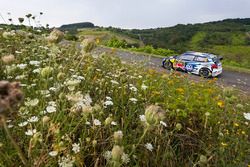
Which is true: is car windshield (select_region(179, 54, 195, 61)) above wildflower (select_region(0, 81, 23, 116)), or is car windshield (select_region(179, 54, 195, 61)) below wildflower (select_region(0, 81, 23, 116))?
below

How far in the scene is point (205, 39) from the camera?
55750mm

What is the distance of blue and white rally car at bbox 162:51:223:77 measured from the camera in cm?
1392

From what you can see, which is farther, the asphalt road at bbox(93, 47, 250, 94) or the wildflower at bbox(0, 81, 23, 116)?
the asphalt road at bbox(93, 47, 250, 94)

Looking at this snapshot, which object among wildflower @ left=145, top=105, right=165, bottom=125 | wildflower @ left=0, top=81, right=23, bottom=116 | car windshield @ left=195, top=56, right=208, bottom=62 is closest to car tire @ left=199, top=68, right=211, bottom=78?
car windshield @ left=195, top=56, right=208, bottom=62

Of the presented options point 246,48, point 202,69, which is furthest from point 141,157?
point 246,48

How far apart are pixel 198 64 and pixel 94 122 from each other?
1288 centimetres

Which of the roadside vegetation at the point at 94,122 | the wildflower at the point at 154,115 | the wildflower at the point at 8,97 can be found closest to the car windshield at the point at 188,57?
the roadside vegetation at the point at 94,122

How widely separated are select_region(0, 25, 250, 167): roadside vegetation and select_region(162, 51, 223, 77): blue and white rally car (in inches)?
376

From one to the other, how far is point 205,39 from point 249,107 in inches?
2080

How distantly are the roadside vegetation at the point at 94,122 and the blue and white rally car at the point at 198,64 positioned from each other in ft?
31.4

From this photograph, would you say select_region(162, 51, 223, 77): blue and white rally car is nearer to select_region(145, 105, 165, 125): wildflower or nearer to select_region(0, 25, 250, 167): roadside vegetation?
select_region(0, 25, 250, 167): roadside vegetation

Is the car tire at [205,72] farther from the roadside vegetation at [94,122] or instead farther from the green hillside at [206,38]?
the green hillside at [206,38]

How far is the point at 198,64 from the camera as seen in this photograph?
1423 cm

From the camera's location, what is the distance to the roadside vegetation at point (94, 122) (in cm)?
161
